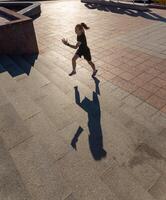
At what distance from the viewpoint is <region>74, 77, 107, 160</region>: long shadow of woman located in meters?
3.81

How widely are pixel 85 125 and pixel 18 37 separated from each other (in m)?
4.93

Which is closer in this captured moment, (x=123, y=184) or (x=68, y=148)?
(x=123, y=184)

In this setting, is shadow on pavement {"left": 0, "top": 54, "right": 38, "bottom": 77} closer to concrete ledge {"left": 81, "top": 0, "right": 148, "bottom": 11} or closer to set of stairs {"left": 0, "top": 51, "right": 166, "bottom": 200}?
set of stairs {"left": 0, "top": 51, "right": 166, "bottom": 200}

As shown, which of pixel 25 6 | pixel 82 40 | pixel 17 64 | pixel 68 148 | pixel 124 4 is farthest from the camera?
pixel 124 4

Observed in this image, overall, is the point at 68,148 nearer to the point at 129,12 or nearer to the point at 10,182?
the point at 10,182

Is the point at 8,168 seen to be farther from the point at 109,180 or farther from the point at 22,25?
the point at 22,25

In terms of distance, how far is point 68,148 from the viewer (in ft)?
12.0

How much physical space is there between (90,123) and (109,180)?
4.93 ft

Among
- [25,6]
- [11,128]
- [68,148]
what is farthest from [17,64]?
[25,6]

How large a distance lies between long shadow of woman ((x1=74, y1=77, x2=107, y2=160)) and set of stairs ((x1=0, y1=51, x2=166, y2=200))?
0.09 meters

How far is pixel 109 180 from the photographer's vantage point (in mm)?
3250

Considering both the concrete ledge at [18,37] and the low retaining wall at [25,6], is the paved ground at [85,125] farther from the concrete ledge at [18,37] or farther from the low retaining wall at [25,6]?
the low retaining wall at [25,6]

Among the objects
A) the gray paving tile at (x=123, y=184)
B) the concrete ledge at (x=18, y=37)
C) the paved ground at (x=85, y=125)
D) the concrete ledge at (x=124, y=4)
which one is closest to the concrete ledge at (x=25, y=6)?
the concrete ledge at (x=124, y=4)

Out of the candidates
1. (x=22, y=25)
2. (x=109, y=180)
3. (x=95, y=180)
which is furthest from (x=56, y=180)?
(x=22, y=25)
